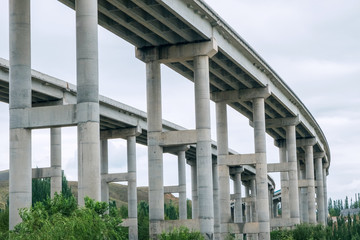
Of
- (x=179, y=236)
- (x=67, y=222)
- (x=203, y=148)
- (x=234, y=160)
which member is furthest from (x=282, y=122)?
(x=67, y=222)

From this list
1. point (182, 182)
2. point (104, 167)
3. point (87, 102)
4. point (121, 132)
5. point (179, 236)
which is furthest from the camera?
point (182, 182)

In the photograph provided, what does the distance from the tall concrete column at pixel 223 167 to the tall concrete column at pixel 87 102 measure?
36249 millimetres

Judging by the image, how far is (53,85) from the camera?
68.7 meters

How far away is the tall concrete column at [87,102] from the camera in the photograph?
36.3 meters

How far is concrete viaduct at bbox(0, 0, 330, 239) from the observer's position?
37250 mm

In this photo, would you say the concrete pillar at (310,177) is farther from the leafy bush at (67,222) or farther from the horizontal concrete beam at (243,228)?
the leafy bush at (67,222)

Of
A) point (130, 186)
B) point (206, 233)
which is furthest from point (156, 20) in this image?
point (130, 186)

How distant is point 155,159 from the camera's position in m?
56.7

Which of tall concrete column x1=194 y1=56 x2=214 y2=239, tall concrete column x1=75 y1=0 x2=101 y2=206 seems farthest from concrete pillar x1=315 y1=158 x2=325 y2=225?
tall concrete column x1=75 y1=0 x2=101 y2=206

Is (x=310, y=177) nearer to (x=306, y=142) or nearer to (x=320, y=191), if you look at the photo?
(x=306, y=142)

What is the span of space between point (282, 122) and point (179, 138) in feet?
121

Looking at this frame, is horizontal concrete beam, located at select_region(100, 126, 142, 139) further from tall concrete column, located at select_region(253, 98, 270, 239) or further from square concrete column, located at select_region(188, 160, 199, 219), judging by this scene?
square concrete column, located at select_region(188, 160, 199, 219)

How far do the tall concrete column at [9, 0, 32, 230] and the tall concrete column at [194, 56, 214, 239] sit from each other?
760 inches

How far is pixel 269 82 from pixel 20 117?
40.3m
